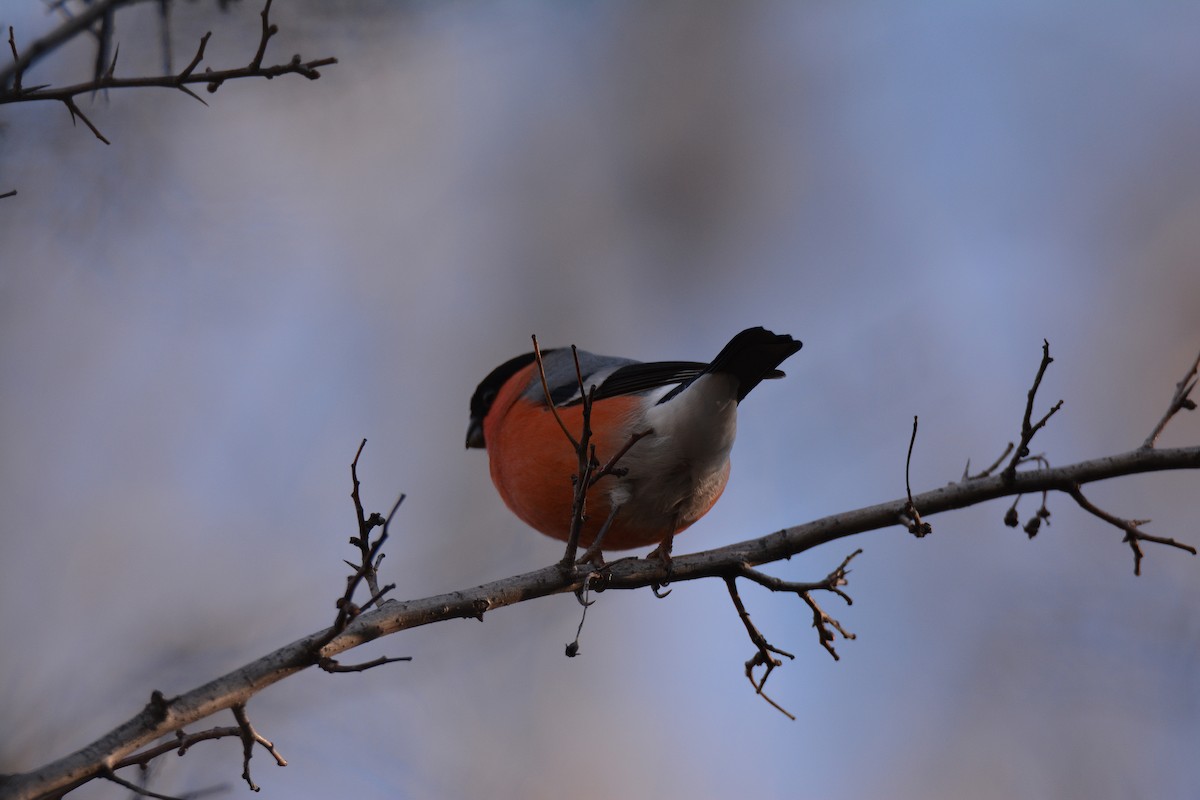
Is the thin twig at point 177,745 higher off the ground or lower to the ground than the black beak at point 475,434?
lower

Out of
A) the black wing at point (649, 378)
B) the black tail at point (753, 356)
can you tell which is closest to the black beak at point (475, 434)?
the black wing at point (649, 378)

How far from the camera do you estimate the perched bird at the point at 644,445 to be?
10.3 feet

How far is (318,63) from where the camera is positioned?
190 centimetres

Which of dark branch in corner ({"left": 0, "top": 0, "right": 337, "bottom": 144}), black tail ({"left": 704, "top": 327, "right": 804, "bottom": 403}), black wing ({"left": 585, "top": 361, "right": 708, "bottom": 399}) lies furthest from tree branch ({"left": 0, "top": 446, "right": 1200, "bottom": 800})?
dark branch in corner ({"left": 0, "top": 0, "right": 337, "bottom": 144})

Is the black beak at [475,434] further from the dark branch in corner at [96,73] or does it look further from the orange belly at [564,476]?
the dark branch in corner at [96,73]

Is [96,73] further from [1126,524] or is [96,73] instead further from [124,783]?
[1126,524]

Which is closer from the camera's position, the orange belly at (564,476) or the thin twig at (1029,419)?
the thin twig at (1029,419)

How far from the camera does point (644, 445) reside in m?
3.20

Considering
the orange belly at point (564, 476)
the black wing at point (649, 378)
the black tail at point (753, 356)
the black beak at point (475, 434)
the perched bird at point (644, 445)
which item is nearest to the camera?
the black tail at point (753, 356)

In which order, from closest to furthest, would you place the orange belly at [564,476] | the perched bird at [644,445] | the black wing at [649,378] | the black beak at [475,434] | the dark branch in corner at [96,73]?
the dark branch in corner at [96,73], the perched bird at [644,445], the orange belly at [564,476], the black wing at [649,378], the black beak at [475,434]

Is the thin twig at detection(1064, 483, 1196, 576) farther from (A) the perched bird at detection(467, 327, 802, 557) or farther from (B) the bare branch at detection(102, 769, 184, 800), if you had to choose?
(B) the bare branch at detection(102, 769, 184, 800)

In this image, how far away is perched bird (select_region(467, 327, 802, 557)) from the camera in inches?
123

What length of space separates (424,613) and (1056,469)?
1.51m

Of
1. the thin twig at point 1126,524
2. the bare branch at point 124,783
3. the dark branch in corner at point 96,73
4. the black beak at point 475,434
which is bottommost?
the bare branch at point 124,783
